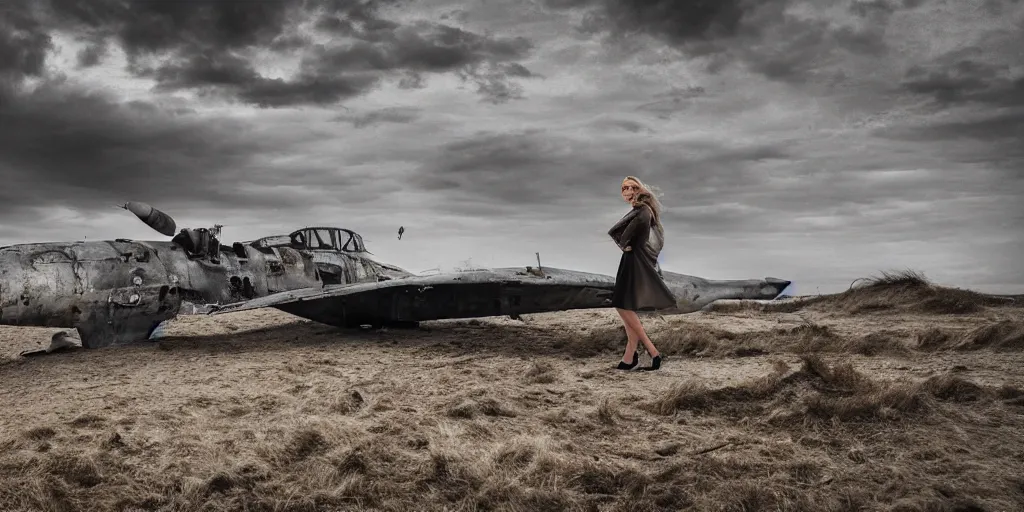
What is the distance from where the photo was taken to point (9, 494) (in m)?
3.92

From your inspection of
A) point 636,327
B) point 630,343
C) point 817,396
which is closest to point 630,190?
point 636,327

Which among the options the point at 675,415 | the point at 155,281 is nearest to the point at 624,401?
the point at 675,415

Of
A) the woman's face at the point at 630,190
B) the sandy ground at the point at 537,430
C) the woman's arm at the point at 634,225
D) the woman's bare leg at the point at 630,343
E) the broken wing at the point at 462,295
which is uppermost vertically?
the woman's face at the point at 630,190

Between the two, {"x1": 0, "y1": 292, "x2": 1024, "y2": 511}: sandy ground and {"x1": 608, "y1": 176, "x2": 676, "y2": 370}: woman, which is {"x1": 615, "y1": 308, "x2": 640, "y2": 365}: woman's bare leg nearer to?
{"x1": 608, "y1": 176, "x2": 676, "y2": 370}: woman

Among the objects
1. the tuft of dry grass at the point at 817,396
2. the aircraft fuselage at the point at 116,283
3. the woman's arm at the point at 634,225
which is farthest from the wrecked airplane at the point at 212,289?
the tuft of dry grass at the point at 817,396

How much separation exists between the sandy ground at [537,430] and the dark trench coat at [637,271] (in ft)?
2.79

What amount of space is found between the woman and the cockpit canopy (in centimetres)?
759

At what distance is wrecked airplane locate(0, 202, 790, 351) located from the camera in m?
9.11

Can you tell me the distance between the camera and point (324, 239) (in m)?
13.6

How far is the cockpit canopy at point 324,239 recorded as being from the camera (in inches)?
520

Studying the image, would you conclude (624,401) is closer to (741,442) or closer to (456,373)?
(741,442)

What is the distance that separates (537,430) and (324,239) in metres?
9.69

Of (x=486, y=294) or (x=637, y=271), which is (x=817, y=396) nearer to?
(x=637, y=271)

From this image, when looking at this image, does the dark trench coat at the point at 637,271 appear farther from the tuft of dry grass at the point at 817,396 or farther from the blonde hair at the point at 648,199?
the tuft of dry grass at the point at 817,396
